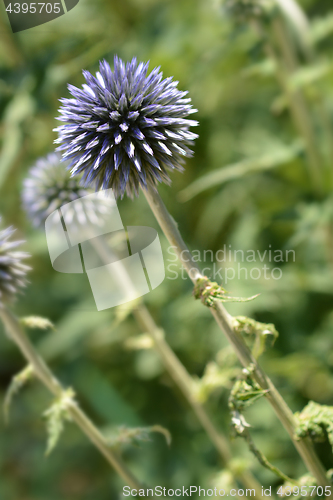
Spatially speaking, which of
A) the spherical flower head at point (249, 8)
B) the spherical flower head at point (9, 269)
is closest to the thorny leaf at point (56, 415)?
the spherical flower head at point (9, 269)

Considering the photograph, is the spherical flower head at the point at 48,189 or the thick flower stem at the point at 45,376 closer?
the thick flower stem at the point at 45,376

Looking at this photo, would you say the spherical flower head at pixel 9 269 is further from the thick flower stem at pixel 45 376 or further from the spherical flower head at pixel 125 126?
the spherical flower head at pixel 125 126

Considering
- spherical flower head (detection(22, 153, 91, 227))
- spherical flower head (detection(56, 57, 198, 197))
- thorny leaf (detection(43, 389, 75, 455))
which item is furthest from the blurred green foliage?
spherical flower head (detection(56, 57, 198, 197))

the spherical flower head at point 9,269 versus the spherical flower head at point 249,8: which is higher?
the spherical flower head at point 249,8

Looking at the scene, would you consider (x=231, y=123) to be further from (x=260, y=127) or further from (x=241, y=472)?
(x=241, y=472)

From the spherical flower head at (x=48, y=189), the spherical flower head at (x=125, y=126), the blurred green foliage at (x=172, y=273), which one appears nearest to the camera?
the spherical flower head at (x=125, y=126)

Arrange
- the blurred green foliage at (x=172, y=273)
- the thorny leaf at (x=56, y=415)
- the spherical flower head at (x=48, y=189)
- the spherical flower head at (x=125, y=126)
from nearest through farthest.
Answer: the spherical flower head at (x=125, y=126) < the thorny leaf at (x=56, y=415) < the spherical flower head at (x=48, y=189) < the blurred green foliage at (x=172, y=273)

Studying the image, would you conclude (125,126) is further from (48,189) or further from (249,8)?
(249,8)

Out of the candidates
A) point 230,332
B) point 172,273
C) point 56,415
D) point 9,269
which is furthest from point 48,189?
point 230,332
